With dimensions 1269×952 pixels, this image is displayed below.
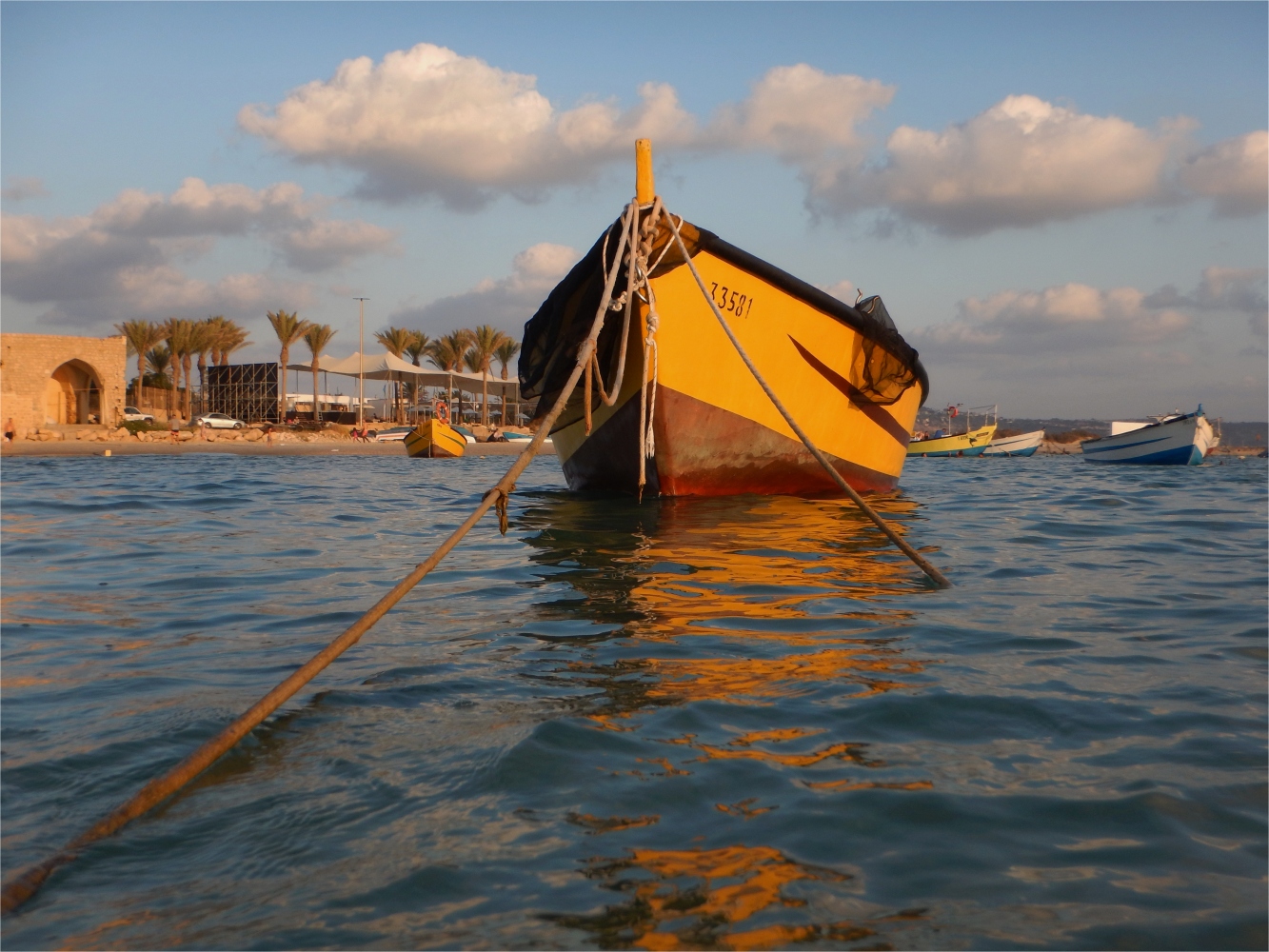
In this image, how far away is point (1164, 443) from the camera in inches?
1033

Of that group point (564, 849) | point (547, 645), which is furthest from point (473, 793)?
point (547, 645)

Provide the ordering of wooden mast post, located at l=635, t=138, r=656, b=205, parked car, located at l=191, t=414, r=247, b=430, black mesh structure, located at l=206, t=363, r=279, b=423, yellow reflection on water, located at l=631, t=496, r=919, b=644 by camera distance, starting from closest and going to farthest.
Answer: yellow reflection on water, located at l=631, t=496, r=919, b=644 → wooden mast post, located at l=635, t=138, r=656, b=205 → parked car, located at l=191, t=414, r=247, b=430 → black mesh structure, located at l=206, t=363, r=279, b=423

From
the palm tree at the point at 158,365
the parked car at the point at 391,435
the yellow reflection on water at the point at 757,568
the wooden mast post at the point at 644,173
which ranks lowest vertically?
the yellow reflection on water at the point at 757,568

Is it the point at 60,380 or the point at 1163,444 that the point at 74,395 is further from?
the point at 1163,444

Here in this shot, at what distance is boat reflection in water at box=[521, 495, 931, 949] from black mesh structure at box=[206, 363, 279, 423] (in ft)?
144

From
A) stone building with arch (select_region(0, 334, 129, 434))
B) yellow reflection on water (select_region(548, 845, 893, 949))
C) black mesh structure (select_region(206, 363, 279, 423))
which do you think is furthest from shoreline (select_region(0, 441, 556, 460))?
yellow reflection on water (select_region(548, 845, 893, 949))

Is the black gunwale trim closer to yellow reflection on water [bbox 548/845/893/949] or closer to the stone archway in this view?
yellow reflection on water [bbox 548/845/893/949]

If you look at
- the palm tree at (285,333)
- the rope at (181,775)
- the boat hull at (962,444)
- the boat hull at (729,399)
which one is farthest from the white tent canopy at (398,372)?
the rope at (181,775)

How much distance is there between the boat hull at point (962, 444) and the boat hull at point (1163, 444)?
1258cm

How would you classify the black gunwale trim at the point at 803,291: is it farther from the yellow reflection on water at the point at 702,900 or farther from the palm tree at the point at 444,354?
the palm tree at the point at 444,354

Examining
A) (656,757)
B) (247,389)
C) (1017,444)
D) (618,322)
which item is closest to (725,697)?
(656,757)

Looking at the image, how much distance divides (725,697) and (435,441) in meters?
24.7

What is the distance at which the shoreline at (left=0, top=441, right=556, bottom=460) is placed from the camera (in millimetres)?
25078

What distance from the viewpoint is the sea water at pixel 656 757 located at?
160cm
